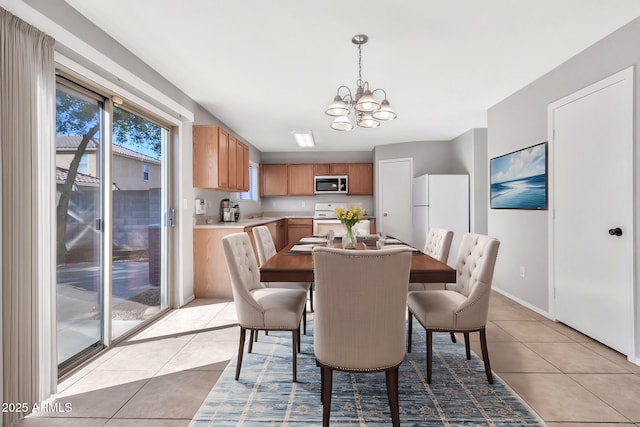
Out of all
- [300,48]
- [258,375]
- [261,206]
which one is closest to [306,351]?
[258,375]

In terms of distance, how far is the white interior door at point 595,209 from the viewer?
2.31m

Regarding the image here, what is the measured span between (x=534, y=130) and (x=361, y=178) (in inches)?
149

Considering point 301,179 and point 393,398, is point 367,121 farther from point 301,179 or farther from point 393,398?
point 301,179

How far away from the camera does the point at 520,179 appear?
347 centimetres

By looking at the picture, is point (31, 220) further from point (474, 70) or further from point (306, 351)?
point (474, 70)

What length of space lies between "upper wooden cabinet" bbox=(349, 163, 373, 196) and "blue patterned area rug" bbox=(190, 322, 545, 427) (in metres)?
4.79

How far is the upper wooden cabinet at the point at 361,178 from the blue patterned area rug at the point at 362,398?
479cm

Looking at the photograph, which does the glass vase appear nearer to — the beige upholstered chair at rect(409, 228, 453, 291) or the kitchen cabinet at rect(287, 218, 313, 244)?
the beige upholstered chair at rect(409, 228, 453, 291)

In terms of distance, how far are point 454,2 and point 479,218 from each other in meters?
3.90

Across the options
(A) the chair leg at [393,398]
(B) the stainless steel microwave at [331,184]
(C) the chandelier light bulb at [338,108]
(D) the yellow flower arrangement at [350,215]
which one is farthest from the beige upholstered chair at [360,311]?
(B) the stainless steel microwave at [331,184]

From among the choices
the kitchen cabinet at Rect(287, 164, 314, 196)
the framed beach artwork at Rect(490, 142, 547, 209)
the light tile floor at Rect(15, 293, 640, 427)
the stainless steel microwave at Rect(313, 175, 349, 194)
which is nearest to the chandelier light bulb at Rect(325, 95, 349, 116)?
the light tile floor at Rect(15, 293, 640, 427)

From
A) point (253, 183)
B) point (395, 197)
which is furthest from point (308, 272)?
point (253, 183)

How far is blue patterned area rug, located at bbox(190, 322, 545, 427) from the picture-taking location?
162cm

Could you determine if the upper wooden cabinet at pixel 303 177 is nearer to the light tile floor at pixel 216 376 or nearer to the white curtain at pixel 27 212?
the light tile floor at pixel 216 376
